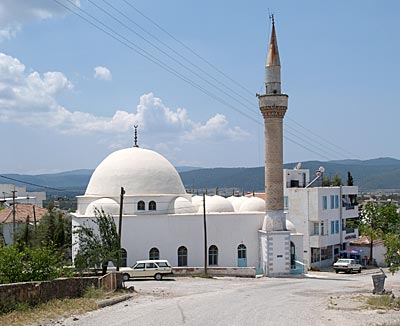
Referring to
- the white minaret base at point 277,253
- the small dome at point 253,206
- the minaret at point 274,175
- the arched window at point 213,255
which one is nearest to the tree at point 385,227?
the white minaret base at point 277,253

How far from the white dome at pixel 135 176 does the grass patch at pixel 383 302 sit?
65.1ft

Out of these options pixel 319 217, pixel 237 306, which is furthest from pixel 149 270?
pixel 319 217

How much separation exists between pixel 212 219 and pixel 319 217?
33.4ft

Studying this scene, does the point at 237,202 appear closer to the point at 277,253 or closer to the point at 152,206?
the point at 152,206

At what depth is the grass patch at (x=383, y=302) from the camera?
66.9ft

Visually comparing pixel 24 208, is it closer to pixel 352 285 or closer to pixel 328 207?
pixel 328 207

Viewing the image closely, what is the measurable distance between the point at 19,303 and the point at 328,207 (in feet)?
108

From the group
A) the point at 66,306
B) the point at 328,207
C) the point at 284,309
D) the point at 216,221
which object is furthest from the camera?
the point at 328,207

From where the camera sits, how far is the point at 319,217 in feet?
144

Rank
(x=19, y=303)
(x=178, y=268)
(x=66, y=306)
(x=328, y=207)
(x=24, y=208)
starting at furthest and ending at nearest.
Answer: (x=24, y=208) < (x=328, y=207) < (x=178, y=268) < (x=66, y=306) < (x=19, y=303)

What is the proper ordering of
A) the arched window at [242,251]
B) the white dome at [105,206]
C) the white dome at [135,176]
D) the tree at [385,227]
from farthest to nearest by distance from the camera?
the white dome at [135,176] → the arched window at [242,251] → the white dome at [105,206] → the tree at [385,227]

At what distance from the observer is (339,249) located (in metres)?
47.2

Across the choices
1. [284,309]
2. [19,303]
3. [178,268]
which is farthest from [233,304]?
[178,268]

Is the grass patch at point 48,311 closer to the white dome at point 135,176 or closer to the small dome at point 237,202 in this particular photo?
the white dome at point 135,176
